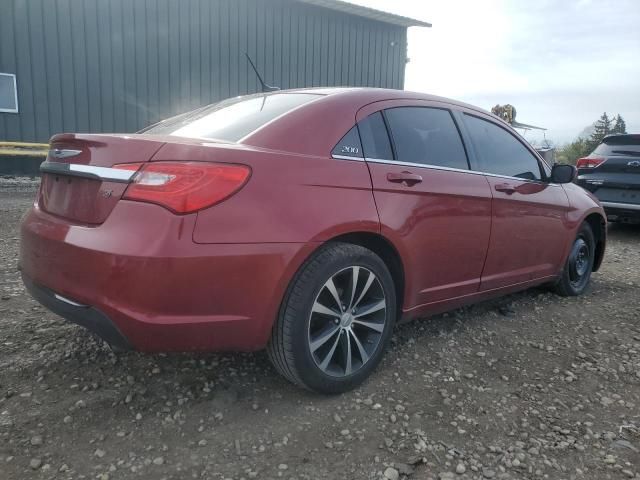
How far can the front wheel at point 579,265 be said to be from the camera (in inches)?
171

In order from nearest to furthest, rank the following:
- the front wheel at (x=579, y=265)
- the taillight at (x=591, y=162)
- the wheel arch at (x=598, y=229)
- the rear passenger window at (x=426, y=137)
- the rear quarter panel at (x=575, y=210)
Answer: the rear passenger window at (x=426, y=137) < the rear quarter panel at (x=575, y=210) < the front wheel at (x=579, y=265) < the wheel arch at (x=598, y=229) < the taillight at (x=591, y=162)

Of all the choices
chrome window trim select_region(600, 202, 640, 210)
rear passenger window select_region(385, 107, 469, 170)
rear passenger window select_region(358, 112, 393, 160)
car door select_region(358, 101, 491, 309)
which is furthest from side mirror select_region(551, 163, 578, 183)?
chrome window trim select_region(600, 202, 640, 210)

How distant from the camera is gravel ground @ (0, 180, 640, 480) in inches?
80.6

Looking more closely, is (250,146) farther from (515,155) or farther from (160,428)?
(515,155)

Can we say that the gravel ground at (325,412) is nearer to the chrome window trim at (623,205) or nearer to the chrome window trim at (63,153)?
the chrome window trim at (63,153)

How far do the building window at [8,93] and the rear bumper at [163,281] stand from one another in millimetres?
9232

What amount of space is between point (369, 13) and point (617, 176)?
8283mm

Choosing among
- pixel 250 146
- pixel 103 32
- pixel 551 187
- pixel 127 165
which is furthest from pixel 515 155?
pixel 103 32

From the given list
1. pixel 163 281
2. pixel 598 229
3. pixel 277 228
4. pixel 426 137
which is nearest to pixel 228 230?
pixel 277 228

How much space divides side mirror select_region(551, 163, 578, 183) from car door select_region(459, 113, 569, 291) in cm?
7

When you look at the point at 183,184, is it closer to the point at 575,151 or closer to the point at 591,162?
the point at 591,162

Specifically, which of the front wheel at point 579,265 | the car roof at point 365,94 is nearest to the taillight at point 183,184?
the car roof at point 365,94

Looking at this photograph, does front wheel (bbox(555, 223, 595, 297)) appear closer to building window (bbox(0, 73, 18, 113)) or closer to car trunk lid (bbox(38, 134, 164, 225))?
car trunk lid (bbox(38, 134, 164, 225))

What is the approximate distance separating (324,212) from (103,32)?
9.91 meters
